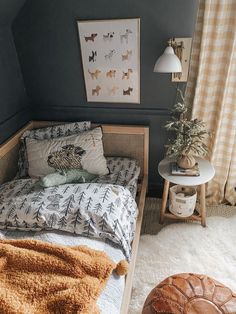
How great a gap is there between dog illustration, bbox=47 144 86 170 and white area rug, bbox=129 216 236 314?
79cm

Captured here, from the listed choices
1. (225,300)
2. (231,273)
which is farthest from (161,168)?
(225,300)

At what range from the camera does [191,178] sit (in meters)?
1.82

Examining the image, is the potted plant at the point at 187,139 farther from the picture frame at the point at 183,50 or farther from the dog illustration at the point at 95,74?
the dog illustration at the point at 95,74

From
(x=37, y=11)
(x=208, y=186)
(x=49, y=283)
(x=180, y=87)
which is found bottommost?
(x=208, y=186)

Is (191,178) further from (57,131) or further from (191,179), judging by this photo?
(57,131)

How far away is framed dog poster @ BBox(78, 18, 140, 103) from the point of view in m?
1.84

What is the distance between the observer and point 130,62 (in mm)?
1934

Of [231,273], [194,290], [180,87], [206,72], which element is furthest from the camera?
[180,87]

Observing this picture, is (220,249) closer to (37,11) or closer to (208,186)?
(208,186)

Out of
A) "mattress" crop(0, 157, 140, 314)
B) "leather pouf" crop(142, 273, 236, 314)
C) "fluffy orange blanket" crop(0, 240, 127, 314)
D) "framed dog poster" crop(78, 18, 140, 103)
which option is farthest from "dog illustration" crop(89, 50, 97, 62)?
"leather pouf" crop(142, 273, 236, 314)

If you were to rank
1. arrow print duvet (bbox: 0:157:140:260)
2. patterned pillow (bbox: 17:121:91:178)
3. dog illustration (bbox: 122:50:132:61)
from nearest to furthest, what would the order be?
arrow print duvet (bbox: 0:157:140:260) → dog illustration (bbox: 122:50:132:61) → patterned pillow (bbox: 17:121:91:178)

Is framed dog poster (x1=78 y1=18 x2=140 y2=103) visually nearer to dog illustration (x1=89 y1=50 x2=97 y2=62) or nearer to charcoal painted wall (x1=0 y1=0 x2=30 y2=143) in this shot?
dog illustration (x1=89 y1=50 x2=97 y2=62)

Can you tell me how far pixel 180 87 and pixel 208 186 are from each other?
88 centimetres

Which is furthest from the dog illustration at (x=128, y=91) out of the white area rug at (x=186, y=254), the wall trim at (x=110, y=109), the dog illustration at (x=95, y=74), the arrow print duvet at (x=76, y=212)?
the white area rug at (x=186, y=254)
